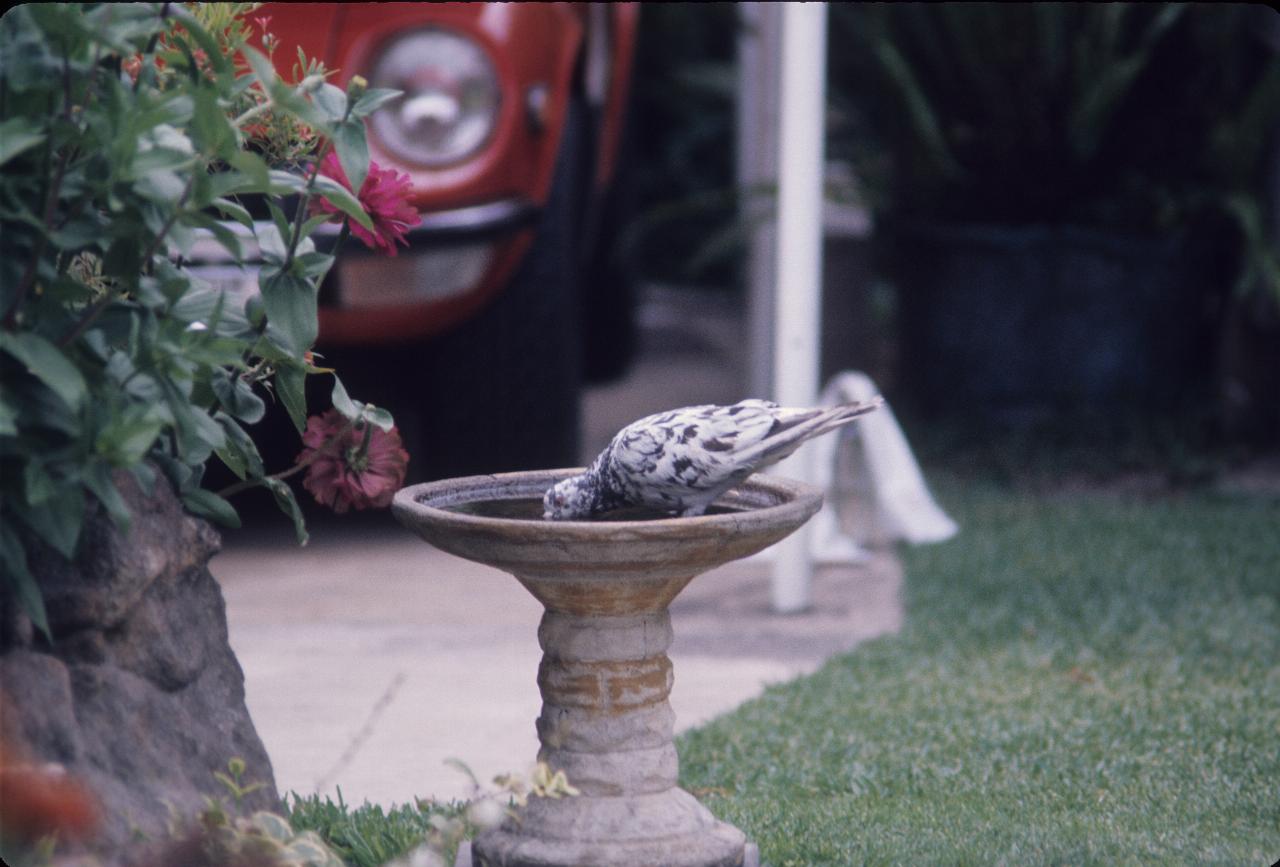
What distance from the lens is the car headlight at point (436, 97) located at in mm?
3666

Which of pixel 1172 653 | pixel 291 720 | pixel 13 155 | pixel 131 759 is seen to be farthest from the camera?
pixel 1172 653

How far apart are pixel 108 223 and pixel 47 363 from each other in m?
0.22

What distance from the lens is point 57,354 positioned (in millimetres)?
1704

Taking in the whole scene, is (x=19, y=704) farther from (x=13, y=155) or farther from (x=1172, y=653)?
(x=1172, y=653)

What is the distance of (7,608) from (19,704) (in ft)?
0.38

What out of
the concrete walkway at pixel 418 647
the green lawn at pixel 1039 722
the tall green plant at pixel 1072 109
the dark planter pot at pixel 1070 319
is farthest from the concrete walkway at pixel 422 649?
the tall green plant at pixel 1072 109

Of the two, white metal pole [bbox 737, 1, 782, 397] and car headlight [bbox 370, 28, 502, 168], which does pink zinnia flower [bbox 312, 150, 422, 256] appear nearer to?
car headlight [bbox 370, 28, 502, 168]

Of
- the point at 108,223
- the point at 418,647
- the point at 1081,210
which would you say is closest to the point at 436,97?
the point at 418,647

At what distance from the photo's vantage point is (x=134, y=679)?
1998mm

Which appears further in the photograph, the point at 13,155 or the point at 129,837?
the point at 129,837

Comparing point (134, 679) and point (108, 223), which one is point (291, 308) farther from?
point (134, 679)

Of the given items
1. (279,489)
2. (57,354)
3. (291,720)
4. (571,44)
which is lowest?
(291,720)

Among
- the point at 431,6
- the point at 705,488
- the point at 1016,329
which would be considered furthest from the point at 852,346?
the point at 705,488

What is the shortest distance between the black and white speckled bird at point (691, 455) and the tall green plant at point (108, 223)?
46 cm
